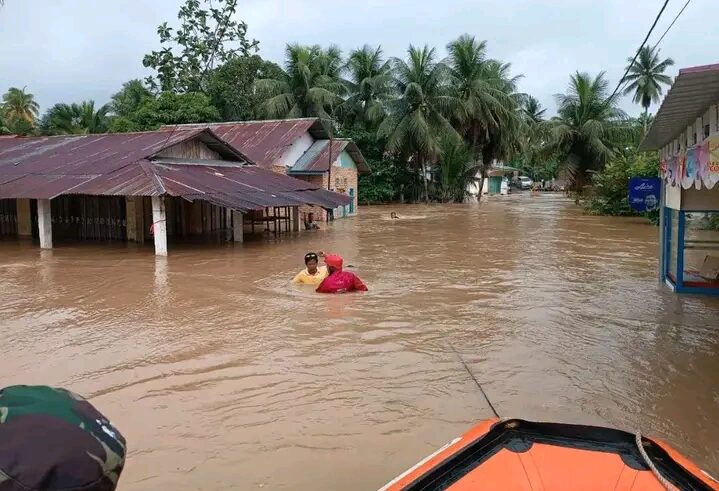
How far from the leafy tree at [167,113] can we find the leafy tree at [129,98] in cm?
806

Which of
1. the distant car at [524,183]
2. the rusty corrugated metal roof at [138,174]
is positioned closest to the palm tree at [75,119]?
the rusty corrugated metal roof at [138,174]

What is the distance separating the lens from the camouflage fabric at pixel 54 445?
1.44 m

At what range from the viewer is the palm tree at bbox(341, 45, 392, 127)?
40219 mm

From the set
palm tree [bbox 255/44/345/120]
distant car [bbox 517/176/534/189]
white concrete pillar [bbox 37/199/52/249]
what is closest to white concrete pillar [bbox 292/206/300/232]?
white concrete pillar [bbox 37/199/52/249]

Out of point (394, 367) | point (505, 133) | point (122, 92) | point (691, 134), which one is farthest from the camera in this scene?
point (122, 92)

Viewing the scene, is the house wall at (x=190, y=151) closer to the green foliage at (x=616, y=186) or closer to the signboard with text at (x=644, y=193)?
the signboard with text at (x=644, y=193)

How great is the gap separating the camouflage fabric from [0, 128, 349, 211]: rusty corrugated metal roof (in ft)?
46.6

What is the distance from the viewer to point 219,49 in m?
43.6

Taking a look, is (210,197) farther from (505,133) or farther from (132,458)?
(505,133)

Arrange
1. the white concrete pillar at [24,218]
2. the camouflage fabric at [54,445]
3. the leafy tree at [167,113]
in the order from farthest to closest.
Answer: the leafy tree at [167,113] → the white concrete pillar at [24,218] → the camouflage fabric at [54,445]

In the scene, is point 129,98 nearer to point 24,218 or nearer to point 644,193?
point 24,218

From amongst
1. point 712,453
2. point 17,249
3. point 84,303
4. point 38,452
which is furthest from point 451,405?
point 17,249

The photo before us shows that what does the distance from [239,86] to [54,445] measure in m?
39.8

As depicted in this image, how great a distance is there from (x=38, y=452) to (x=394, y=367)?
18.9 feet
